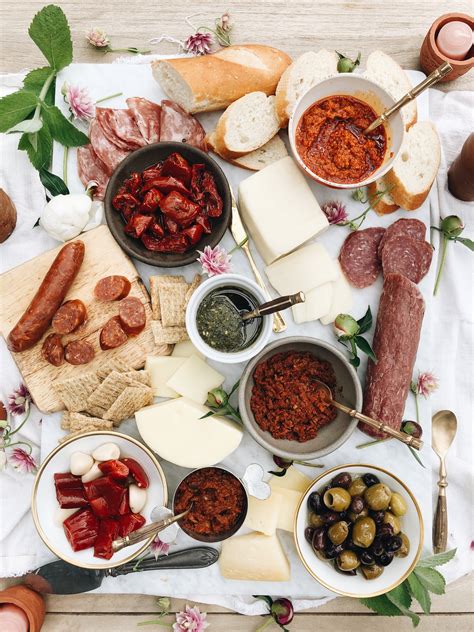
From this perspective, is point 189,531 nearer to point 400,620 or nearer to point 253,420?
point 253,420

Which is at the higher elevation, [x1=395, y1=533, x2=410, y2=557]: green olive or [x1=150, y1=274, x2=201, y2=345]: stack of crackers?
[x1=150, y1=274, x2=201, y2=345]: stack of crackers

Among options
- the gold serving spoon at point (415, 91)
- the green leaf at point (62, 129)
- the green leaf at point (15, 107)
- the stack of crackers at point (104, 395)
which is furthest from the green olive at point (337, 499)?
the green leaf at point (15, 107)

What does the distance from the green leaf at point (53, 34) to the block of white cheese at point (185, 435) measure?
4.09 ft

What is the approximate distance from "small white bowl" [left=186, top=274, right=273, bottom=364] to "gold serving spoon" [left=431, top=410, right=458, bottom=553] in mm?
779

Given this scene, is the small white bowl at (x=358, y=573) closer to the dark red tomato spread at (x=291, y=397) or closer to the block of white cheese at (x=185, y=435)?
the dark red tomato spread at (x=291, y=397)

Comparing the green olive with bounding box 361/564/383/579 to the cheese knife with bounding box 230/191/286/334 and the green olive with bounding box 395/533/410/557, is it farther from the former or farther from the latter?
the cheese knife with bounding box 230/191/286/334

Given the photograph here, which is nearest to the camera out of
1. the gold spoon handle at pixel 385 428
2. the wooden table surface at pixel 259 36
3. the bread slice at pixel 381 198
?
the gold spoon handle at pixel 385 428

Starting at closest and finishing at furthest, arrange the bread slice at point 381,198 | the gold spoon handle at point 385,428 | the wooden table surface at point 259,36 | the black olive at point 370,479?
the gold spoon handle at point 385,428 < the black olive at point 370,479 < the bread slice at point 381,198 < the wooden table surface at point 259,36

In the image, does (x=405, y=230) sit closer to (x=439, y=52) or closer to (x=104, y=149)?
(x=439, y=52)

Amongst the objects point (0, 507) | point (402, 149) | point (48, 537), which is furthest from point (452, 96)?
point (0, 507)

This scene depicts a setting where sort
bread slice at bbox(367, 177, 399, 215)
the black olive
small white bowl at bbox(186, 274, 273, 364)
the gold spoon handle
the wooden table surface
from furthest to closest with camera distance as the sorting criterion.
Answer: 1. the wooden table surface
2. bread slice at bbox(367, 177, 399, 215)
3. the black olive
4. small white bowl at bbox(186, 274, 273, 364)
5. the gold spoon handle

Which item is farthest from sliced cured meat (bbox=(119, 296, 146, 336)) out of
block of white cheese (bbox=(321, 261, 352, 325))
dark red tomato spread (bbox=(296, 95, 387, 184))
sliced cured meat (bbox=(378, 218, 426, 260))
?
sliced cured meat (bbox=(378, 218, 426, 260))

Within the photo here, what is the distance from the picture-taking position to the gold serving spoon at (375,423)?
1.64 metres

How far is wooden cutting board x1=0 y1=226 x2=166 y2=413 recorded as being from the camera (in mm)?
1977
